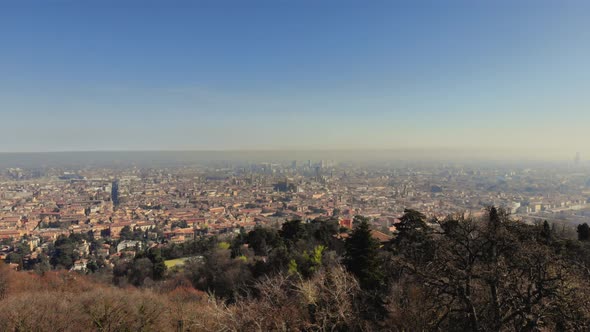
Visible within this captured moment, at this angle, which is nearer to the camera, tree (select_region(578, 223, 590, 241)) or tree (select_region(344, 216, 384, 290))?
tree (select_region(344, 216, 384, 290))

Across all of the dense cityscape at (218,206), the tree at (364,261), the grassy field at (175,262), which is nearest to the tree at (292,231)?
the dense cityscape at (218,206)

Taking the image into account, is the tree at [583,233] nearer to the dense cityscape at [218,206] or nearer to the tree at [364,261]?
the dense cityscape at [218,206]

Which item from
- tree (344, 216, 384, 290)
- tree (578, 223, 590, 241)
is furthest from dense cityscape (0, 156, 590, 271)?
tree (344, 216, 384, 290)

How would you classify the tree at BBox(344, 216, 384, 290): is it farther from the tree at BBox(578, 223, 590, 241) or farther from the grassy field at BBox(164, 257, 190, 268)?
the grassy field at BBox(164, 257, 190, 268)

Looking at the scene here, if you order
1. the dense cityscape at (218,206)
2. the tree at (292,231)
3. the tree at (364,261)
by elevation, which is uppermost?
the tree at (364,261)

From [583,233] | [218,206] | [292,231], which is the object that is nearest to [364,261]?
[292,231]

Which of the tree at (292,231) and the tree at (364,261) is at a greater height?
the tree at (364,261)

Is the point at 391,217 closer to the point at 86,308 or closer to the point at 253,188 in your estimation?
the point at 86,308

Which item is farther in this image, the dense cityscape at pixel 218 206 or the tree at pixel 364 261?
the dense cityscape at pixel 218 206
